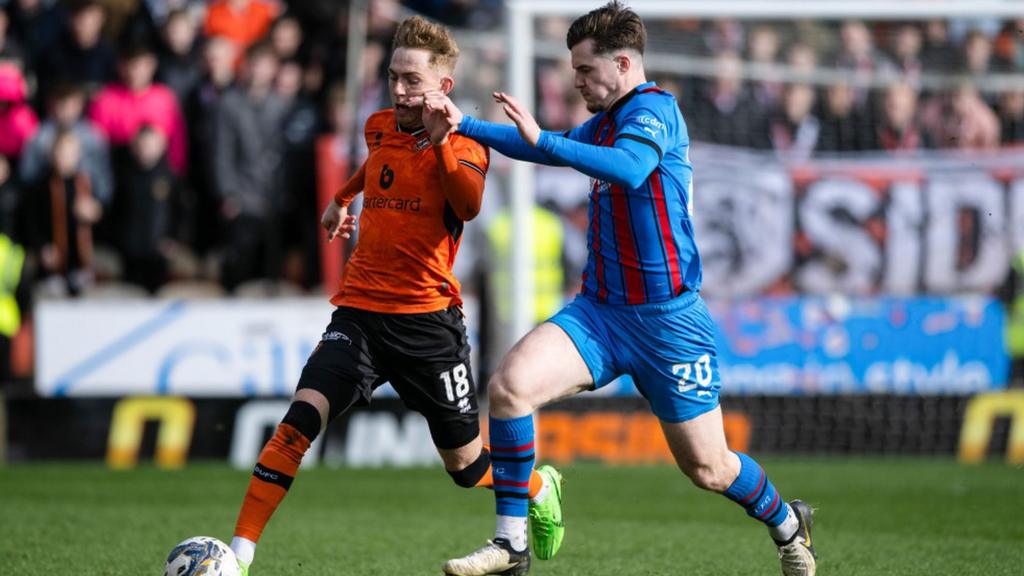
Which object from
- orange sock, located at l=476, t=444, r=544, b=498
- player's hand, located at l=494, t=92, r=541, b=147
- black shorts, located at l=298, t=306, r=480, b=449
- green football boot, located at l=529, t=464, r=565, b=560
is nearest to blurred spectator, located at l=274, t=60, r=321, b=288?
orange sock, located at l=476, t=444, r=544, b=498

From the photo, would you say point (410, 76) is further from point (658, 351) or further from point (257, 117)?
point (257, 117)

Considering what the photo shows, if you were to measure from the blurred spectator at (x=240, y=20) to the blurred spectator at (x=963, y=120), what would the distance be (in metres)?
5.94

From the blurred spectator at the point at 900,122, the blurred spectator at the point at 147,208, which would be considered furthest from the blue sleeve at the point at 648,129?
the blurred spectator at the point at 147,208

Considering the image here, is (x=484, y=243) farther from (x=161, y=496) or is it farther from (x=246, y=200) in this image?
(x=161, y=496)

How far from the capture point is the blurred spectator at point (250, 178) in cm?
1248

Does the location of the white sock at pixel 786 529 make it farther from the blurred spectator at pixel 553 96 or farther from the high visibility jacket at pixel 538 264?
the blurred spectator at pixel 553 96

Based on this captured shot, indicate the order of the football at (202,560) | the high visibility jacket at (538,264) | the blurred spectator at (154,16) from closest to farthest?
1. the football at (202,560)
2. the high visibility jacket at (538,264)
3. the blurred spectator at (154,16)

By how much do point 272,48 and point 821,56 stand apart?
4.78m

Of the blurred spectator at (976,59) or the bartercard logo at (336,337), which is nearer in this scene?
the bartercard logo at (336,337)

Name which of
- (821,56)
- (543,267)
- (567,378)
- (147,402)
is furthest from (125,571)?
(821,56)

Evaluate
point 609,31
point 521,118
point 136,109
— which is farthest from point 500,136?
point 136,109

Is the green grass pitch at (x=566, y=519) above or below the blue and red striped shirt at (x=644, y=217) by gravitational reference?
below

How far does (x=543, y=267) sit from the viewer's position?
12.1m

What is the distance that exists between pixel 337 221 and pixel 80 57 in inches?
292
